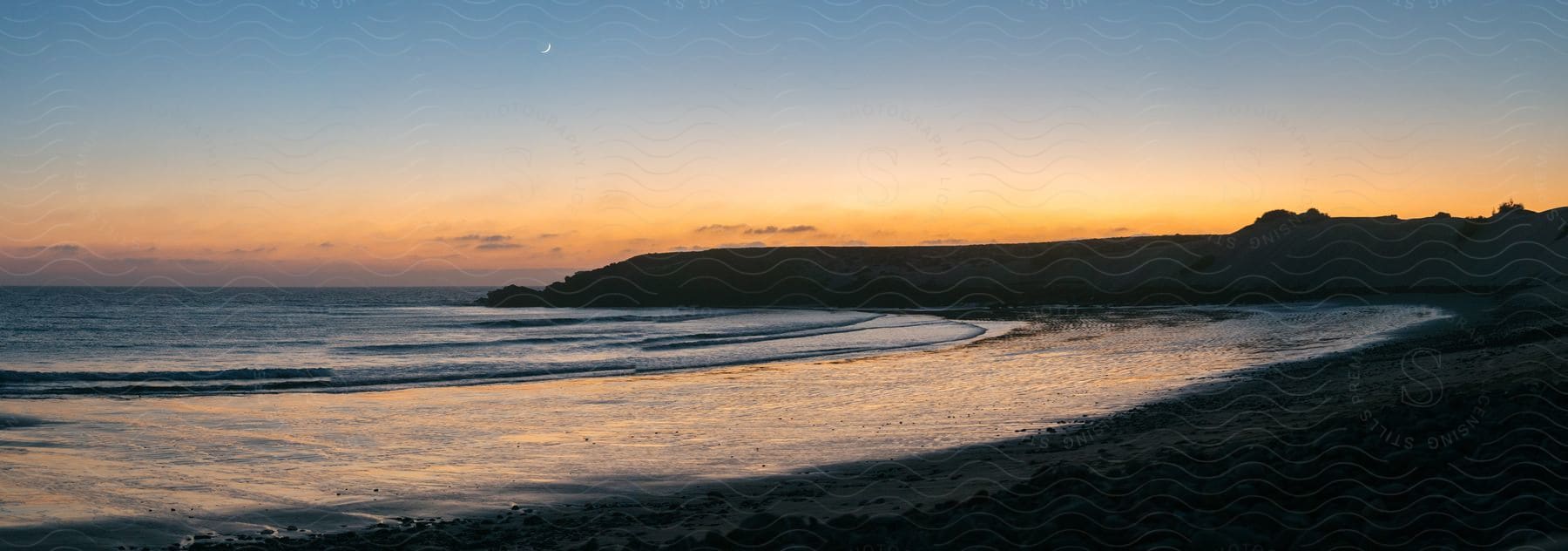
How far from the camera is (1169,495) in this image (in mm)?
5441

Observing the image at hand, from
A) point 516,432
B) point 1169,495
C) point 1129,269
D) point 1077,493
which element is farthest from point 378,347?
point 1129,269

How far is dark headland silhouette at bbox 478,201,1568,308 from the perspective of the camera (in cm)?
4141

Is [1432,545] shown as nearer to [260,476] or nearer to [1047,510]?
[1047,510]

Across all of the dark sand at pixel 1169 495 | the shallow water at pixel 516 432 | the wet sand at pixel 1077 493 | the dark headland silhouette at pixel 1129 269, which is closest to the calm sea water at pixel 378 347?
the shallow water at pixel 516 432

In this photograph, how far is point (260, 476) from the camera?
8781mm

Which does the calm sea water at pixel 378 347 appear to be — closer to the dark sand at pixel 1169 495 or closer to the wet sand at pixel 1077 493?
the wet sand at pixel 1077 493

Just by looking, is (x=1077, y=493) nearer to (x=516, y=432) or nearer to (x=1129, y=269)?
(x=516, y=432)

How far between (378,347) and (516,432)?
60.5ft

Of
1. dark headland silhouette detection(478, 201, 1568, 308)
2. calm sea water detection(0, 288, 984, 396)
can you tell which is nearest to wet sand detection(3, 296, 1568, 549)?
calm sea water detection(0, 288, 984, 396)

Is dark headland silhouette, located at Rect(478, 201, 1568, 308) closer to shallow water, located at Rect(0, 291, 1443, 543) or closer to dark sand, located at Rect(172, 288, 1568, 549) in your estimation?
shallow water, located at Rect(0, 291, 1443, 543)

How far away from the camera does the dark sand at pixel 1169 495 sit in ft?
15.8

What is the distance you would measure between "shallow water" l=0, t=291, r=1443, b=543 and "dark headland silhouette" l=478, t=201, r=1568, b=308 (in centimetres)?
2731

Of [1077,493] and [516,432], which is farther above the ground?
[1077,493]

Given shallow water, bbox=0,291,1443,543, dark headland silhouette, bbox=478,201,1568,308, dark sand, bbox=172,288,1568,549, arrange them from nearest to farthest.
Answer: dark sand, bbox=172,288,1568,549
shallow water, bbox=0,291,1443,543
dark headland silhouette, bbox=478,201,1568,308
